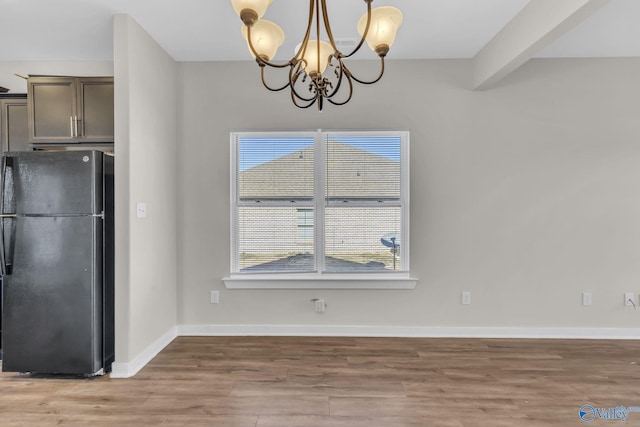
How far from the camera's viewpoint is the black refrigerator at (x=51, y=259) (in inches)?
102

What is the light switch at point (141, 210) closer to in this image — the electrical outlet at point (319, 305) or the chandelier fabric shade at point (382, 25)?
the electrical outlet at point (319, 305)

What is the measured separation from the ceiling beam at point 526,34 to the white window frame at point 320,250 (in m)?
0.89

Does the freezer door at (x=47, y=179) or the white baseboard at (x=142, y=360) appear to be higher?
the freezer door at (x=47, y=179)

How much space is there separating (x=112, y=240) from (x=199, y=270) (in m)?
0.97

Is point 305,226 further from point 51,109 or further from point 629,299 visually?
point 629,299

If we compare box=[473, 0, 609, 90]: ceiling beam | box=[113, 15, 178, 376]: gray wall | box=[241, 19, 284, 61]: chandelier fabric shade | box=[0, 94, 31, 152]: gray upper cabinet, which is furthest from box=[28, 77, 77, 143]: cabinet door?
box=[473, 0, 609, 90]: ceiling beam

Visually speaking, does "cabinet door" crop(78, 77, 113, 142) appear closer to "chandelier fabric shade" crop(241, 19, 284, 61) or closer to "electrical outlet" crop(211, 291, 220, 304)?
"electrical outlet" crop(211, 291, 220, 304)

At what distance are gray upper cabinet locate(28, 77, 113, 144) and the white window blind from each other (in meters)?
1.12

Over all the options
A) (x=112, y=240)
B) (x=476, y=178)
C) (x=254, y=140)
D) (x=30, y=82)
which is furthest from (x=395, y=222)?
(x=30, y=82)

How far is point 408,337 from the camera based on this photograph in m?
3.48

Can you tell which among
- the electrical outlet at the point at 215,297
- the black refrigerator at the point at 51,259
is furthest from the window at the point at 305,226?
the black refrigerator at the point at 51,259

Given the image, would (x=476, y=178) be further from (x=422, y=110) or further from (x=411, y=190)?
(x=422, y=110)

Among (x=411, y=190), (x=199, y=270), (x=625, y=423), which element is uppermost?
(x=411, y=190)

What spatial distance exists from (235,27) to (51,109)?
5.67 ft
